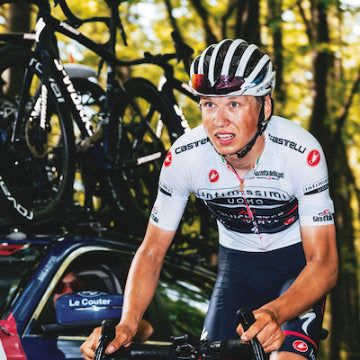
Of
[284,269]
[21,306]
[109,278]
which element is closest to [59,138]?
[109,278]

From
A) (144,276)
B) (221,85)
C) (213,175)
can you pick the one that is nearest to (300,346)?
(144,276)

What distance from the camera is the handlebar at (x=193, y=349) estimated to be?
79.7 inches

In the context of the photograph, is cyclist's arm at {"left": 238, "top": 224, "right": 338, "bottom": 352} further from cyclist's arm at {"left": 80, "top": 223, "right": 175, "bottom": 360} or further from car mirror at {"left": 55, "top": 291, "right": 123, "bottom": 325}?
car mirror at {"left": 55, "top": 291, "right": 123, "bottom": 325}

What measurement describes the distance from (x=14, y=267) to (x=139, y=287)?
2.87 feet

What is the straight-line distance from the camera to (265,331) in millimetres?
2059

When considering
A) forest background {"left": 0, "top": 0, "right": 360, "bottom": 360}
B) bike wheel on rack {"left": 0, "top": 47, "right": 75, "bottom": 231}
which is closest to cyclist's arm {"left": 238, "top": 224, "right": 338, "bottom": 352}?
bike wheel on rack {"left": 0, "top": 47, "right": 75, "bottom": 231}

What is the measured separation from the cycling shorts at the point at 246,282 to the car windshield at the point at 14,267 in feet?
3.39

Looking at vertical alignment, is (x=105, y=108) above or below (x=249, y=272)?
above

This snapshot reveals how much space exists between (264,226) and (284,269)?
269 millimetres

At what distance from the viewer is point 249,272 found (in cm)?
334

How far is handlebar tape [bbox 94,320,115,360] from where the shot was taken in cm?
209

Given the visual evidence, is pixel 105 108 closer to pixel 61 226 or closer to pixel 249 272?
pixel 61 226

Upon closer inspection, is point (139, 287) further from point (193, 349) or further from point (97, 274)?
point (97, 274)

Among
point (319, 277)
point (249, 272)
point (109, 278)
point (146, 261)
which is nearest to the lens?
point (319, 277)
